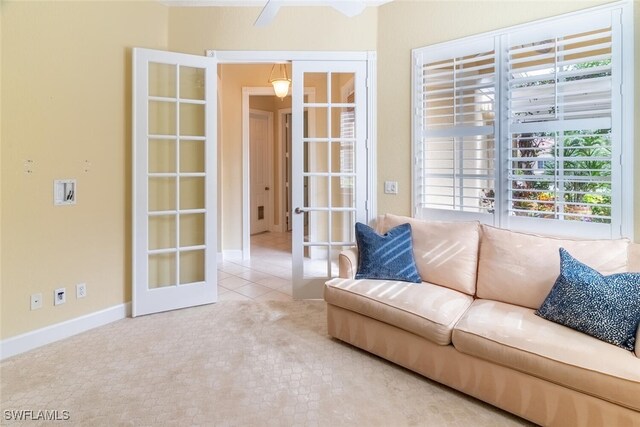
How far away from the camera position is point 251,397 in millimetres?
1953

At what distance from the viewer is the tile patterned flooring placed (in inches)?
144

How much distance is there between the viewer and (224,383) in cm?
208

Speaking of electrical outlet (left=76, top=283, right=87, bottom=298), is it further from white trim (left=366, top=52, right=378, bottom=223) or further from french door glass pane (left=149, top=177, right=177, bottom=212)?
white trim (left=366, top=52, right=378, bottom=223)

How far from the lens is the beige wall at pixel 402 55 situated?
116 inches

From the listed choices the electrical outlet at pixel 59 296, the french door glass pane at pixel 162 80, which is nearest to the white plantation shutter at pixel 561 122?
the french door glass pane at pixel 162 80

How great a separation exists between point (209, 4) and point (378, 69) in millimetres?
1745

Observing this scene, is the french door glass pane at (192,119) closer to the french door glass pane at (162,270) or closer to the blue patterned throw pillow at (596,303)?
the french door glass pane at (162,270)

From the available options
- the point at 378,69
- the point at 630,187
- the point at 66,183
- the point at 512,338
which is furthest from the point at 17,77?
the point at 630,187

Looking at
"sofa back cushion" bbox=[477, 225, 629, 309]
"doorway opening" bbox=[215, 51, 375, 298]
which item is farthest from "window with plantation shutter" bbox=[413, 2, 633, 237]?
"doorway opening" bbox=[215, 51, 375, 298]

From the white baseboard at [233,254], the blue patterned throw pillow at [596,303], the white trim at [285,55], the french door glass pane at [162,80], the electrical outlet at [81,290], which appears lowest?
the white baseboard at [233,254]

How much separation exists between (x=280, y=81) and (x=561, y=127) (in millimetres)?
3107

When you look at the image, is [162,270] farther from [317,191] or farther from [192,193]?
[317,191]

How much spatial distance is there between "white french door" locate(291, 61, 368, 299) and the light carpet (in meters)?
0.80

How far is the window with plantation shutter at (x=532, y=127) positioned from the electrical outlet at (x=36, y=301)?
310cm
